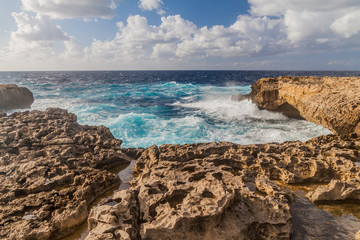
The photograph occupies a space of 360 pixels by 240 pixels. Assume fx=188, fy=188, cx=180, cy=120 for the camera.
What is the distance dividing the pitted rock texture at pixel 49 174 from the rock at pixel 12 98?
1033 centimetres

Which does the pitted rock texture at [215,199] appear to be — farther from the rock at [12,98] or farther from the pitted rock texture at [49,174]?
the rock at [12,98]

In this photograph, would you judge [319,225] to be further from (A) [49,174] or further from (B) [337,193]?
(A) [49,174]

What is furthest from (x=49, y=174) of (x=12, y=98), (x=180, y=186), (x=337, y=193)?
(x=12, y=98)

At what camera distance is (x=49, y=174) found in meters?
6.42

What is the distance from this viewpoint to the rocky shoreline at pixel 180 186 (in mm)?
3762

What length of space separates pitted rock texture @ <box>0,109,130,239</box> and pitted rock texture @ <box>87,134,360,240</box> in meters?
1.21

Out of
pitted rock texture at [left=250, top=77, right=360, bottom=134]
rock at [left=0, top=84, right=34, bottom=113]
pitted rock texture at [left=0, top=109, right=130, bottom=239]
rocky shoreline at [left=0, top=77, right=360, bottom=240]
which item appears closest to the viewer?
rocky shoreline at [left=0, top=77, right=360, bottom=240]

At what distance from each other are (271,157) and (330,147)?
2.87 metres

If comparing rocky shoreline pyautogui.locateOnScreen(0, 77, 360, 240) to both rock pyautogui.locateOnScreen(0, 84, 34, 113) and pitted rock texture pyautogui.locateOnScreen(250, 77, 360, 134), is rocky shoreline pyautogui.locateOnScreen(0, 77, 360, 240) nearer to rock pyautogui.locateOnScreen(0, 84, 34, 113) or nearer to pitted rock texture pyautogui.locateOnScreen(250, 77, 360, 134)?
pitted rock texture pyautogui.locateOnScreen(250, 77, 360, 134)

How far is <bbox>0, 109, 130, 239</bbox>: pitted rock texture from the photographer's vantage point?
174 inches

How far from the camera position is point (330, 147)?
7.84 m

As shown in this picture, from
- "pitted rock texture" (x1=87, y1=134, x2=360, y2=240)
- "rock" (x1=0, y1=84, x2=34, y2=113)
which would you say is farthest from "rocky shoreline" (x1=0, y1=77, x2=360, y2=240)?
"rock" (x1=0, y1=84, x2=34, y2=113)

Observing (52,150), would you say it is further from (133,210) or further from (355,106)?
(355,106)

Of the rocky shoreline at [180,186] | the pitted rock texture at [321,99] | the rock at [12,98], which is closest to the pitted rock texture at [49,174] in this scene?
the rocky shoreline at [180,186]
